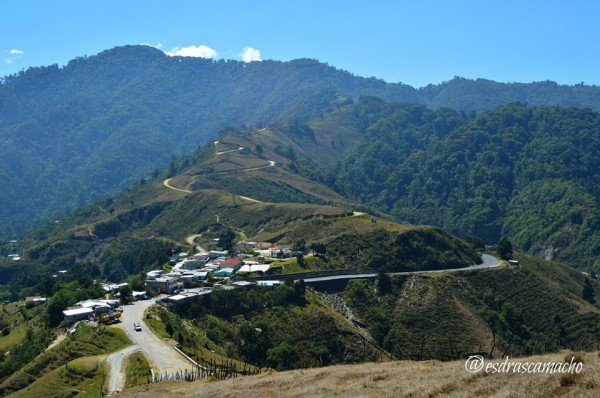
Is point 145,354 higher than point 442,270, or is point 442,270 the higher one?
point 145,354

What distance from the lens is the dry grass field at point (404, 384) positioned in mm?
17797

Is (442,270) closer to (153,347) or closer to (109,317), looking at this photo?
(109,317)

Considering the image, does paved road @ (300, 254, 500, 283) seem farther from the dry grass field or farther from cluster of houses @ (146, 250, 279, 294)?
the dry grass field

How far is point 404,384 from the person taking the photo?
74.3 ft

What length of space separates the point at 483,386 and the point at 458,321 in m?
52.6

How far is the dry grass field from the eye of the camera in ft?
58.4

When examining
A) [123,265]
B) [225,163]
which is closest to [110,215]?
[225,163]

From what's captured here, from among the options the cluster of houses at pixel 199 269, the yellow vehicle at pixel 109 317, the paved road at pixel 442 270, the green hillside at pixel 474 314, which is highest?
the yellow vehicle at pixel 109 317

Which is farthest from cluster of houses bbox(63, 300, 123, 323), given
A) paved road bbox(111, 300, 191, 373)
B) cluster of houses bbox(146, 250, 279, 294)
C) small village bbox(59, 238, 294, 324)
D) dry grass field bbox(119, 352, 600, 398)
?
dry grass field bbox(119, 352, 600, 398)

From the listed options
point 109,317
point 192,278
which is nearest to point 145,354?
point 109,317

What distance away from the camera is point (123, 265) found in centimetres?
11069

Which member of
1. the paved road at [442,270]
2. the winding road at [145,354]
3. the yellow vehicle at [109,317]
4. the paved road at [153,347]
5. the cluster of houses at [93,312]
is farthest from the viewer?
the paved road at [442,270]

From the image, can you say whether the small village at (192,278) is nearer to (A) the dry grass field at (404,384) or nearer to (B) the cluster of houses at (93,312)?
(B) the cluster of houses at (93,312)

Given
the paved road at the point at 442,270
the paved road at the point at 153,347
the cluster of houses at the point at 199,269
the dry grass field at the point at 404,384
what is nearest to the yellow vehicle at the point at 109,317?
the paved road at the point at 153,347
